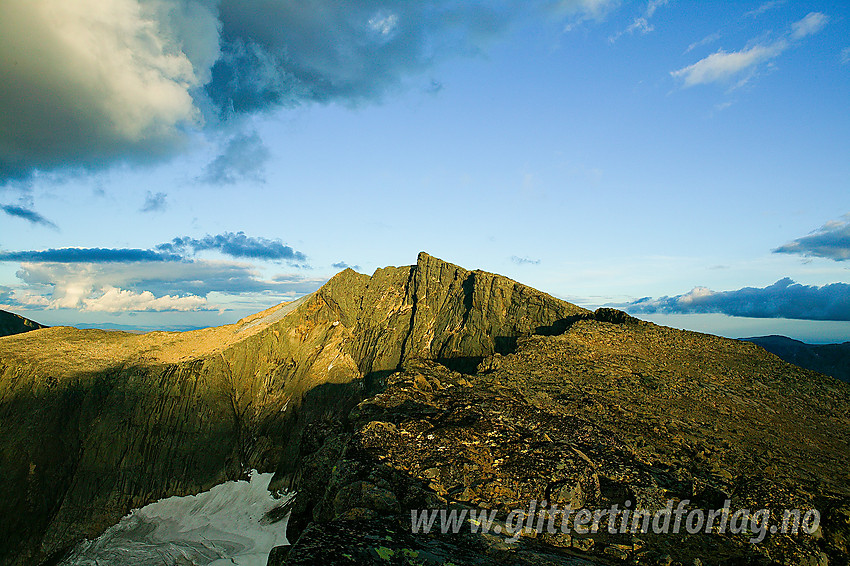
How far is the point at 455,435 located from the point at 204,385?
427 ft

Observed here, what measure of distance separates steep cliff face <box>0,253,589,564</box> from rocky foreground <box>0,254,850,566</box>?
1.75ft

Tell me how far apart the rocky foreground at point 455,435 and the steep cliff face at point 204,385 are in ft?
1.75

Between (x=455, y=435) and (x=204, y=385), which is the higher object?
(x=455, y=435)

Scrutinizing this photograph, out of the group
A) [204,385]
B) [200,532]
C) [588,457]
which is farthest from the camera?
[204,385]

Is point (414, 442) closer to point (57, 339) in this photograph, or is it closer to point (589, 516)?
point (589, 516)

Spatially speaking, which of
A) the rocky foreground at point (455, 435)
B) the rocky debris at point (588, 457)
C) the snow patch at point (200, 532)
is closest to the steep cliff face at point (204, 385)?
the rocky foreground at point (455, 435)

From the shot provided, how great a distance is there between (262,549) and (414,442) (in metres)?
108

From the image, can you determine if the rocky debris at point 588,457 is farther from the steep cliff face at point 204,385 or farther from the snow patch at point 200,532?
the snow patch at point 200,532

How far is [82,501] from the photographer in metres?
114

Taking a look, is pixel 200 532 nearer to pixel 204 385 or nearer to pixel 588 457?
pixel 204 385

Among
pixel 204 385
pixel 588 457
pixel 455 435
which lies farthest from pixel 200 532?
pixel 588 457

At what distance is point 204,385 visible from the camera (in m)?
135

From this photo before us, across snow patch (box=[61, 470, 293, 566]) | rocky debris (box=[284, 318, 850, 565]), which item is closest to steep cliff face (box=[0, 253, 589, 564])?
snow patch (box=[61, 470, 293, 566])

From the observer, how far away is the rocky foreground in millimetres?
22172
